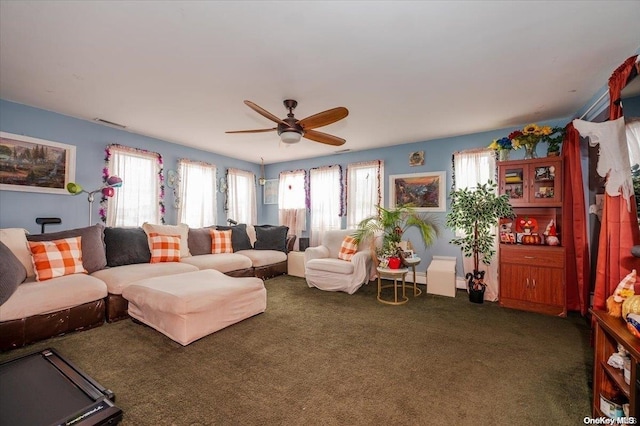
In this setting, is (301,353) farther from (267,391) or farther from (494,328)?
(494,328)

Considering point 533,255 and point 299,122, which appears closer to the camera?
point 299,122

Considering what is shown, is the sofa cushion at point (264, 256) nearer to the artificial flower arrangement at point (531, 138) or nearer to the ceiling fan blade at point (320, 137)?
the ceiling fan blade at point (320, 137)

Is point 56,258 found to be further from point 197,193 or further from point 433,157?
point 433,157

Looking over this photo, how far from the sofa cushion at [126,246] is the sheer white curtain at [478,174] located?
494 centimetres

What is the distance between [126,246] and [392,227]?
3.88 m

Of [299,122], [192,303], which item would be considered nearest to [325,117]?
[299,122]

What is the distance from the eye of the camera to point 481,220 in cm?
376

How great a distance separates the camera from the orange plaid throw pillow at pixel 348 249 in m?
4.56

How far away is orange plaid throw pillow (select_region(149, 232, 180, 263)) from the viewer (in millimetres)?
3897

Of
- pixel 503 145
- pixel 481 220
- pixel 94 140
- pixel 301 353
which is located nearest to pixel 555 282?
pixel 481 220

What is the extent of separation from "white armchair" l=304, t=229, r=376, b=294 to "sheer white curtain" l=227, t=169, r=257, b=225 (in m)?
2.34

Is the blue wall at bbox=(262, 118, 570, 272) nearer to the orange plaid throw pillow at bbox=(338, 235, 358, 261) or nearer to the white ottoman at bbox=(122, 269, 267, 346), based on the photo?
the orange plaid throw pillow at bbox=(338, 235, 358, 261)

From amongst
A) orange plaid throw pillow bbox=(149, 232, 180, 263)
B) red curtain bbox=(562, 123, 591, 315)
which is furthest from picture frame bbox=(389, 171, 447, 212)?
orange plaid throw pillow bbox=(149, 232, 180, 263)

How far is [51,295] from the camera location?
8.23ft
